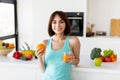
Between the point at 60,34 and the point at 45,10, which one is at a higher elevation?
the point at 45,10

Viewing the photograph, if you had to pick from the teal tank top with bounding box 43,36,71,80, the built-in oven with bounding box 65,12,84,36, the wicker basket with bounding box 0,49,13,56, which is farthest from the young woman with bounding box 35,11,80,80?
the built-in oven with bounding box 65,12,84,36

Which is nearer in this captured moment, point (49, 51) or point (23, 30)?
point (49, 51)

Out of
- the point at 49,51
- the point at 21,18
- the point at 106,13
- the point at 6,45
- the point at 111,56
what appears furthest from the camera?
the point at 21,18

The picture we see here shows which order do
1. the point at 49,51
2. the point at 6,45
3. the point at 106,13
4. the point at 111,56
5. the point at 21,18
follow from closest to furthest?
the point at 49,51, the point at 111,56, the point at 6,45, the point at 106,13, the point at 21,18

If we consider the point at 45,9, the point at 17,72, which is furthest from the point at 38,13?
the point at 17,72

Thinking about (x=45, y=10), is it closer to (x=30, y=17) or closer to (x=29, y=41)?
(x=30, y=17)

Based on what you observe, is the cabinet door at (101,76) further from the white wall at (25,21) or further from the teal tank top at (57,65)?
the white wall at (25,21)

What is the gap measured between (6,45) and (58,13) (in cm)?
88

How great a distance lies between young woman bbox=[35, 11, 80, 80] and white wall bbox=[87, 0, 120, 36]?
9.46ft

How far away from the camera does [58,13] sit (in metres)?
1.75

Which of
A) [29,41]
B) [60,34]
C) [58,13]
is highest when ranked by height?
[58,13]

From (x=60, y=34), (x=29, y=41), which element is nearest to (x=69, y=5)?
(x=29, y=41)

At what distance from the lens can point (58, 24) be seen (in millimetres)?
1743

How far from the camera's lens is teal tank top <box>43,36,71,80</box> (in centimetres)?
173
